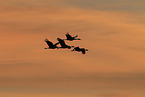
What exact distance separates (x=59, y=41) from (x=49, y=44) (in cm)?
Result: 460

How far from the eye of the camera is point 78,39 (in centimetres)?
11638

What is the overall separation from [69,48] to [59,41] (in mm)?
4801

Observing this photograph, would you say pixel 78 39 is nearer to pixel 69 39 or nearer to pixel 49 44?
pixel 69 39

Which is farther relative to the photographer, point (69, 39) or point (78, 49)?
point (78, 49)

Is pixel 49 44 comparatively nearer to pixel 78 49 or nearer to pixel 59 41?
pixel 59 41

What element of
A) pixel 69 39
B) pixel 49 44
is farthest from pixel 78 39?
pixel 49 44

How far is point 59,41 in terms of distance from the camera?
4759 inches

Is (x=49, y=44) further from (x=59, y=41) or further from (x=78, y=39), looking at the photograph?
(x=78, y=39)

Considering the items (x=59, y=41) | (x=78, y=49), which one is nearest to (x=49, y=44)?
(x=59, y=41)

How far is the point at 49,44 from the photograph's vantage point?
122688 mm

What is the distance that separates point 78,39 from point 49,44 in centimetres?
1319

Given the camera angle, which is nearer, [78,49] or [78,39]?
[78,39]

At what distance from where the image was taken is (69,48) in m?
121

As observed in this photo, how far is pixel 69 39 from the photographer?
118375mm
